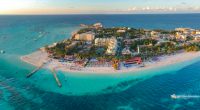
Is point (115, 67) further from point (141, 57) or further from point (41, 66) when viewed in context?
point (41, 66)

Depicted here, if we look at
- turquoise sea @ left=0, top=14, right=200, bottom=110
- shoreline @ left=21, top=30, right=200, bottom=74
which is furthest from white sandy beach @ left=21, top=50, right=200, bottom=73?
turquoise sea @ left=0, top=14, right=200, bottom=110

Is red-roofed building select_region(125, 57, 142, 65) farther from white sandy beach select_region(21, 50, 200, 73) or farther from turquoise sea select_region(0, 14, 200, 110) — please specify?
turquoise sea select_region(0, 14, 200, 110)

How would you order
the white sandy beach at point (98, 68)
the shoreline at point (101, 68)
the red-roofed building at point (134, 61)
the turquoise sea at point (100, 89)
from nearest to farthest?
the turquoise sea at point (100, 89) < the shoreline at point (101, 68) < the white sandy beach at point (98, 68) < the red-roofed building at point (134, 61)

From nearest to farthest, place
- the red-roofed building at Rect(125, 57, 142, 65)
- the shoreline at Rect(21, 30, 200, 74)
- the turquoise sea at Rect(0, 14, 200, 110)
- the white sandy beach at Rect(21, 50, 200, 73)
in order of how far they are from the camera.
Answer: the turquoise sea at Rect(0, 14, 200, 110) < the shoreline at Rect(21, 30, 200, 74) < the white sandy beach at Rect(21, 50, 200, 73) < the red-roofed building at Rect(125, 57, 142, 65)

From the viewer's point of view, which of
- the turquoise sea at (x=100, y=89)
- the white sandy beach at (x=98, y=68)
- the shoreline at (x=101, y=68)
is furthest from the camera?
the white sandy beach at (x=98, y=68)

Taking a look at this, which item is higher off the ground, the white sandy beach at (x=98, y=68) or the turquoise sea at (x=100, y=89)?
the white sandy beach at (x=98, y=68)

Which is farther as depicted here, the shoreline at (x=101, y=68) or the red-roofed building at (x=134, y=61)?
the red-roofed building at (x=134, y=61)

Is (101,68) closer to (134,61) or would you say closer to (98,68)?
(98,68)

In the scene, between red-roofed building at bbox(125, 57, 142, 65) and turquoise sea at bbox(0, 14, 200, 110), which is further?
red-roofed building at bbox(125, 57, 142, 65)

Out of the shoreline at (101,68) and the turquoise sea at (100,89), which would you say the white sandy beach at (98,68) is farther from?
the turquoise sea at (100,89)

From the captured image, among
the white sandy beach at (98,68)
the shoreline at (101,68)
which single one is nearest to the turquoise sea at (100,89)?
the shoreline at (101,68)

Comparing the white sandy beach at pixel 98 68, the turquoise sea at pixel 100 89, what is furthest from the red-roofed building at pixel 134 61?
the turquoise sea at pixel 100 89
